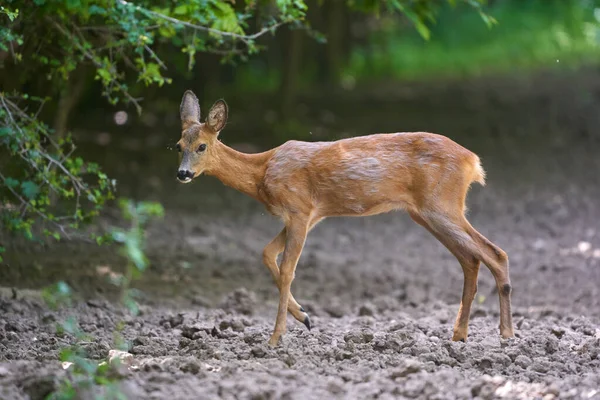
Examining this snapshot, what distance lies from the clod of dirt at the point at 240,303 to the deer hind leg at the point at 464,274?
2.45 m

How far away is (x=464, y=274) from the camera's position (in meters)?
7.43

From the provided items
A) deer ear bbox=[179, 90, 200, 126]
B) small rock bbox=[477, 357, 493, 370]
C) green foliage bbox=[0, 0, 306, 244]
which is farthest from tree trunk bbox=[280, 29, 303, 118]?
small rock bbox=[477, 357, 493, 370]

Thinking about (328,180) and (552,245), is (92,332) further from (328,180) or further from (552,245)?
(552,245)

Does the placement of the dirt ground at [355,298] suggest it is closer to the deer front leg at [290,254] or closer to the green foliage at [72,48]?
the deer front leg at [290,254]

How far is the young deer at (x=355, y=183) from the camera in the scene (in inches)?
285

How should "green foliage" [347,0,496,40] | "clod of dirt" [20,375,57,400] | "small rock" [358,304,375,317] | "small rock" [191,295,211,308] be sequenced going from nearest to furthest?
1. "clod of dirt" [20,375,57,400]
2. "small rock" [358,304,375,317]
3. "small rock" [191,295,211,308]
4. "green foliage" [347,0,496,40]

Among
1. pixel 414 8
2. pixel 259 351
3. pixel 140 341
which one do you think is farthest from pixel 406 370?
pixel 414 8

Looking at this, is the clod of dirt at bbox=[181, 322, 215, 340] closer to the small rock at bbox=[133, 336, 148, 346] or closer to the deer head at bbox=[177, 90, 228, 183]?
the small rock at bbox=[133, 336, 148, 346]

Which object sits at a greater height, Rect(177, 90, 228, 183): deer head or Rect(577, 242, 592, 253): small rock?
Rect(177, 90, 228, 183): deer head

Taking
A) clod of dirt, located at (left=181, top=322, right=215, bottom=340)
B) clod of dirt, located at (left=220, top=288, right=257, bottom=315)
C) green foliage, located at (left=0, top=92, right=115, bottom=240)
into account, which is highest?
green foliage, located at (left=0, top=92, right=115, bottom=240)

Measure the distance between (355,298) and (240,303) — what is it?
145cm

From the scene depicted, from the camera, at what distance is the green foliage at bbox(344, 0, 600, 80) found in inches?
A: 1051

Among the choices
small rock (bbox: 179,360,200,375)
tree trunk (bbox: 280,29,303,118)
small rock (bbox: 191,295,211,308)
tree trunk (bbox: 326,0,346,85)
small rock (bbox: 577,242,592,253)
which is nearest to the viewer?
small rock (bbox: 179,360,200,375)

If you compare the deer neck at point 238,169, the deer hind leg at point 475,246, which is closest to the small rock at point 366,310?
the deer hind leg at point 475,246
